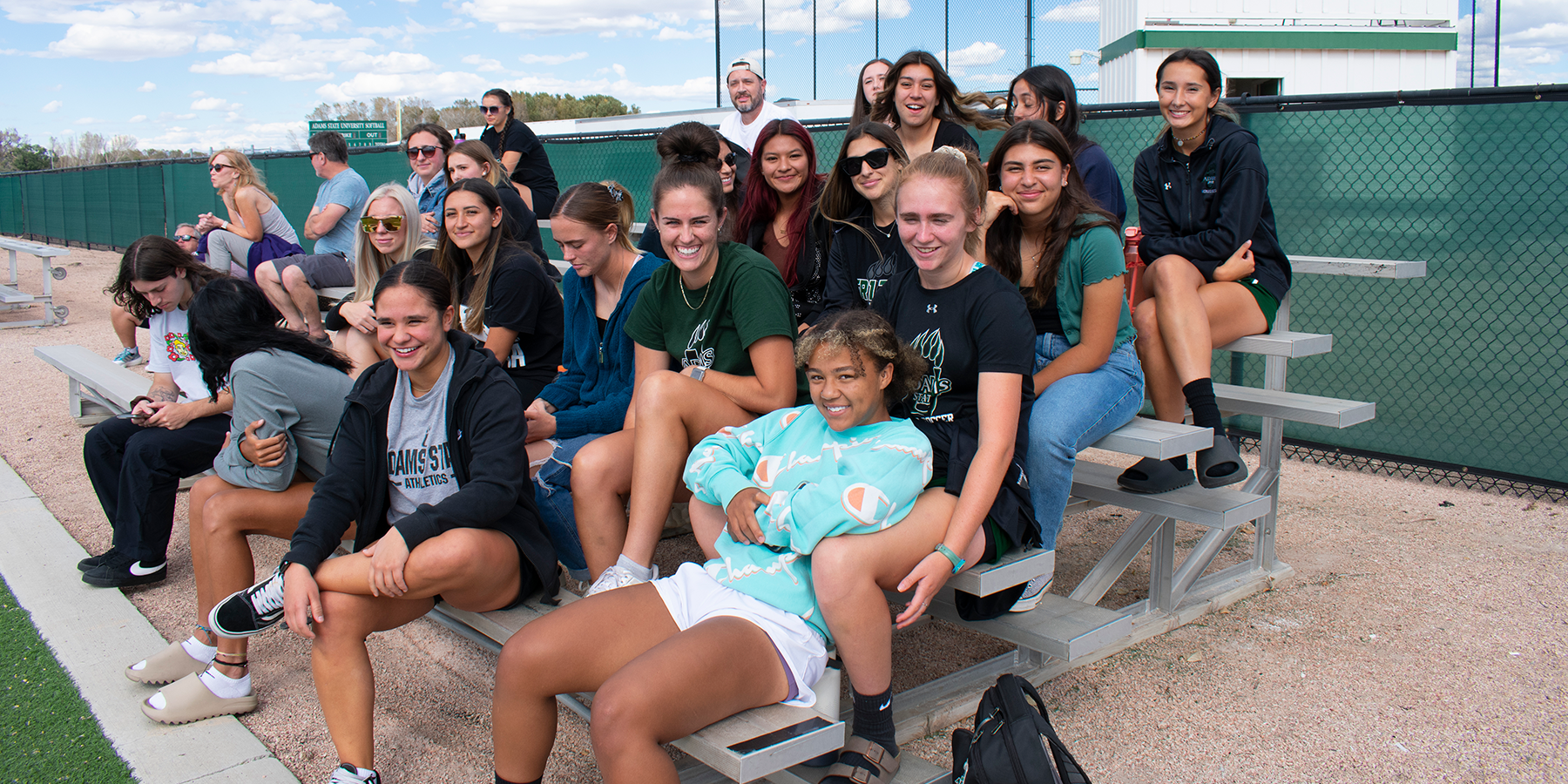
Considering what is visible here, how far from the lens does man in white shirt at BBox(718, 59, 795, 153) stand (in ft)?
18.2

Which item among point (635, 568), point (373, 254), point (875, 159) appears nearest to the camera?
point (635, 568)

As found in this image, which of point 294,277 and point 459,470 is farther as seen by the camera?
point 294,277

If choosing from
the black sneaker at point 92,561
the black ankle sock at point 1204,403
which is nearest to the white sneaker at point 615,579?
the black ankle sock at point 1204,403

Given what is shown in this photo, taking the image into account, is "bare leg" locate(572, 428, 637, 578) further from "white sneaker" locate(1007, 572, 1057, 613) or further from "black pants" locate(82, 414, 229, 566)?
"black pants" locate(82, 414, 229, 566)

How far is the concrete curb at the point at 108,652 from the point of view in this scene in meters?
2.64

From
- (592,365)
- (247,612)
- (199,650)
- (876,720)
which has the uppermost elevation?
(592,365)

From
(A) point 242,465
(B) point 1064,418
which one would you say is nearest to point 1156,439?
(B) point 1064,418

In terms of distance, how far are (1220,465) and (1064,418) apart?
2.12 feet

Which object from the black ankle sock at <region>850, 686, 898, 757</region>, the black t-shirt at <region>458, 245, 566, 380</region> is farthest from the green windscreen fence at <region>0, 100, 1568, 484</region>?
the black ankle sock at <region>850, 686, 898, 757</region>

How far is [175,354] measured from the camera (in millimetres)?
4195

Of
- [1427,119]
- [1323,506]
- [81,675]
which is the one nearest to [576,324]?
[81,675]

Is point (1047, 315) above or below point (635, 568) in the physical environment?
above

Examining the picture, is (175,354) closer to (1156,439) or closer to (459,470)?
(459,470)

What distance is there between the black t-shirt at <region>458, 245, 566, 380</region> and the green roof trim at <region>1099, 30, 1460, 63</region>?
1267 cm
